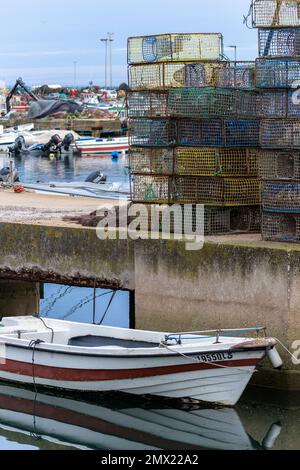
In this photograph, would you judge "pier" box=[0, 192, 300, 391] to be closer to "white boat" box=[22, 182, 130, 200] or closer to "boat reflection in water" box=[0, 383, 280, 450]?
"boat reflection in water" box=[0, 383, 280, 450]

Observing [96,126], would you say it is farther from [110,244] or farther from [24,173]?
[110,244]

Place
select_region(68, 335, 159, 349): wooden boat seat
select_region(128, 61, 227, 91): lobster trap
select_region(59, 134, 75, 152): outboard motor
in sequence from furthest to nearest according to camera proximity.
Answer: select_region(59, 134, 75, 152): outboard motor
select_region(128, 61, 227, 91): lobster trap
select_region(68, 335, 159, 349): wooden boat seat

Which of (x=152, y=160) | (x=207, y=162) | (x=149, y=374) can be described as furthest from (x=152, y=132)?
(x=149, y=374)

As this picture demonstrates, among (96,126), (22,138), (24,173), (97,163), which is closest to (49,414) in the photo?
(24,173)

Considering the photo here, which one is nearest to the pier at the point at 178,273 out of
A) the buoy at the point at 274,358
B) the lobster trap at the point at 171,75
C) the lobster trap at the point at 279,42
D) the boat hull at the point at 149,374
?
the buoy at the point at 274,358

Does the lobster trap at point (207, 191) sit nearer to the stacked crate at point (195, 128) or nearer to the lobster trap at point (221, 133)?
the stacked crate at point (195, 128)

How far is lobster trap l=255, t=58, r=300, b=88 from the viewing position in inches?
744

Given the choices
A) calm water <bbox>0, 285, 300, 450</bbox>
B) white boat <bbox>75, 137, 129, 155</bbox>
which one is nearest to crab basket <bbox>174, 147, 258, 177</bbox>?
calm water <bbox>0, 285, 300, 450</bbox>

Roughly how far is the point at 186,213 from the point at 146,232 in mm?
815

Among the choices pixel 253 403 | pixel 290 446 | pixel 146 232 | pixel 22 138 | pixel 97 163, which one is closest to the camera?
pixel 290 446

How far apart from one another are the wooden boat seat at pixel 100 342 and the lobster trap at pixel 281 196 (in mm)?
3216

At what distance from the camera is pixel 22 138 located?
8469cm

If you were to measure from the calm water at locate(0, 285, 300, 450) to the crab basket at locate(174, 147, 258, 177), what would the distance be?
407 cm

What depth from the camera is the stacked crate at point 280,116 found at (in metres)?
18.9
